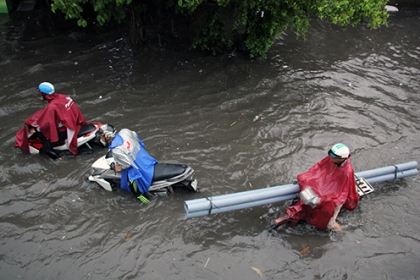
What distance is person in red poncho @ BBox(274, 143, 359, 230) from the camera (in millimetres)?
4793

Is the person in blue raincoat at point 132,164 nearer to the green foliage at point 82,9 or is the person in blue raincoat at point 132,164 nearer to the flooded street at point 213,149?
the flooded street at point 213,149

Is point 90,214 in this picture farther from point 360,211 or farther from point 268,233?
point 360,211

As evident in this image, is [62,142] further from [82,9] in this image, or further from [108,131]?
[82,9]

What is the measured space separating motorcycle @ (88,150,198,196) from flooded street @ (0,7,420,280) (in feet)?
0.66

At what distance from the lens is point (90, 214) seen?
17.9ft

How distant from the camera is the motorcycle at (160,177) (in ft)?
18.2

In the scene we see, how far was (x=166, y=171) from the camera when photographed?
5.59m

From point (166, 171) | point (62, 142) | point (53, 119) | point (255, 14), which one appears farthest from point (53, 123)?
point (255, 14)

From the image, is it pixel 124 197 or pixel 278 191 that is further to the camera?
pixel 124 197

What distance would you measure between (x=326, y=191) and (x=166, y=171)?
8.34 feet

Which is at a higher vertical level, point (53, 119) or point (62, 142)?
point (53, 119)

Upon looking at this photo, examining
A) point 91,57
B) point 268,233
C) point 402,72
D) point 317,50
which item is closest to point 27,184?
point 268,233

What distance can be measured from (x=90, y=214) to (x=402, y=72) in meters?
9.67

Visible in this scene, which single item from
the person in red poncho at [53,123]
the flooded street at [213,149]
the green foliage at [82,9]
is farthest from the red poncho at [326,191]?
the green foliage at [82,9]
